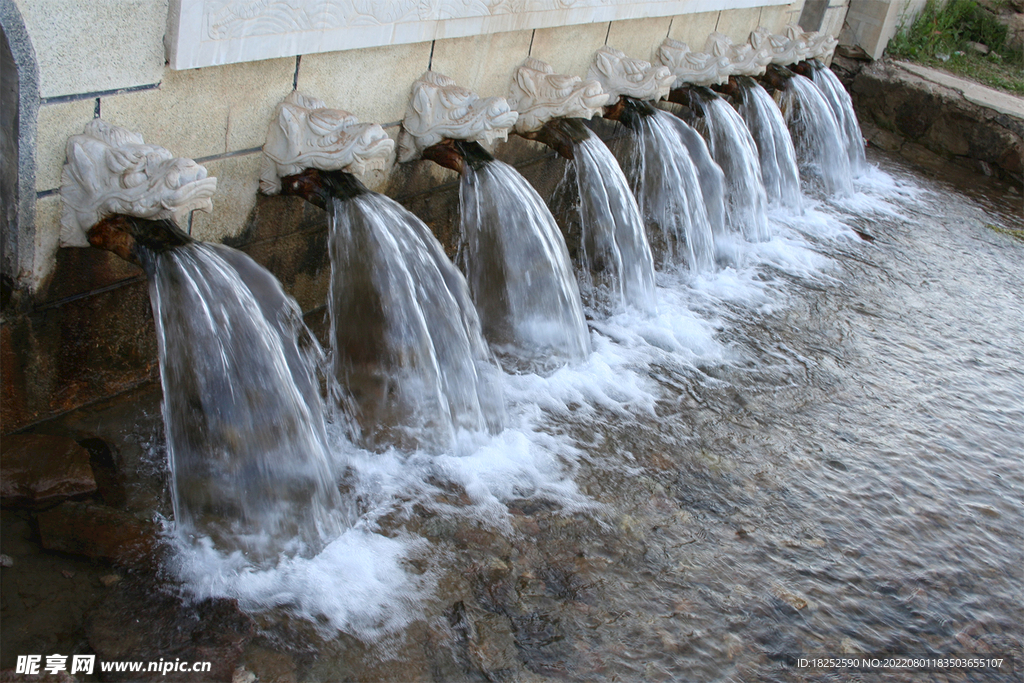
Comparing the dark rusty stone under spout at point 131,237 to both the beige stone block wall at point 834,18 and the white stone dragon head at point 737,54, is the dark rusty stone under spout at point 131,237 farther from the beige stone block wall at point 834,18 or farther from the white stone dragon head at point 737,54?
the beige stone block wall at point 834,18

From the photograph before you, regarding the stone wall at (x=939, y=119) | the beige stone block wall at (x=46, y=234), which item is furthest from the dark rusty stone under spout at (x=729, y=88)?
the beige stone block wall at (x=46, y=234)

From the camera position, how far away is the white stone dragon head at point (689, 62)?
6.73 meters

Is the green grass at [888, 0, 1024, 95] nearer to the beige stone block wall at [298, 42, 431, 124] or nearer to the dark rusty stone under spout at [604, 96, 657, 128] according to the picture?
the dark rusty stone under spout at [604, 96, 657, 128]

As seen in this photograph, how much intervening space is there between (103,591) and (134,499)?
47 centimetres

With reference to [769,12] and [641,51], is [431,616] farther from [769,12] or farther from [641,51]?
[769,12]

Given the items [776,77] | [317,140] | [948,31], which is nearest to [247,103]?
[317,140]

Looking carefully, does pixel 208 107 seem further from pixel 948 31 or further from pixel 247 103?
pixel 948 31

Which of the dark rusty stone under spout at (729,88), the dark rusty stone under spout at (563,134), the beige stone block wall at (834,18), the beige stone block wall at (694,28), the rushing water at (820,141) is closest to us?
the dark rusty stone under spout at (563,134)

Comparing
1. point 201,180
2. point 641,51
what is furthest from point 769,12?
point 201,180

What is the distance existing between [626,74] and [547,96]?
0.97 metres

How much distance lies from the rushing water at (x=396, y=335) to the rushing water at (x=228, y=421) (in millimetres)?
694

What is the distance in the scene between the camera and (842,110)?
8.81m

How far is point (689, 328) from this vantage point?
532 cm

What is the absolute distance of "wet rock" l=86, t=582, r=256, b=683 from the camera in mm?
2676
